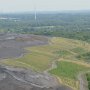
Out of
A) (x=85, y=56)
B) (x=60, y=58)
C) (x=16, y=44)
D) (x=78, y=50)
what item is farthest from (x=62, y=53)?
(x=16, y=44)

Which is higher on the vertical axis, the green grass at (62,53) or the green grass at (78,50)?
the green grass at (62,53)

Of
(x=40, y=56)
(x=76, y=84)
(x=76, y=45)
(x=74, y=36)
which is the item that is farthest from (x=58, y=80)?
(x=74, y=36)

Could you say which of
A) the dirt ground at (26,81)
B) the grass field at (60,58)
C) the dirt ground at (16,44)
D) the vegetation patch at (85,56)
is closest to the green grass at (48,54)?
the grass field at (60,58)

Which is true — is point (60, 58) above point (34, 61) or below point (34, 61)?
below

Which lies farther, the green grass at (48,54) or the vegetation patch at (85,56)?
the vegetation patch at (85,56)

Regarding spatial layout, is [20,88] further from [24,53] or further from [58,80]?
[24,53]

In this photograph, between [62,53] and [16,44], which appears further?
[16,44]

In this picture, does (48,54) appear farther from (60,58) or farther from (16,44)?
(16,44)

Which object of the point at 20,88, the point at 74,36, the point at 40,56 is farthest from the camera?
the point at 74,36

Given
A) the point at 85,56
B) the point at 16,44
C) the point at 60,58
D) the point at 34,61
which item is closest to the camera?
the point at 34,61

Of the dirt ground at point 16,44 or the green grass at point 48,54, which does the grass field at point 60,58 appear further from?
the dirt ground at point 16,44

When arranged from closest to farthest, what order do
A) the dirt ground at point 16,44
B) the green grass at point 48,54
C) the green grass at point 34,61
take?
the green grass at point 34,61
the green grass at point 48,54
the dirt ground at point 16,44
